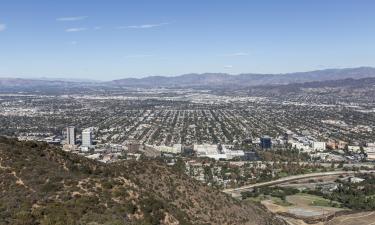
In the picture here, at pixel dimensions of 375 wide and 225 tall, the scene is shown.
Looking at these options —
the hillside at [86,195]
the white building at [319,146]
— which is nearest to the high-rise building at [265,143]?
the white building at [319,146]

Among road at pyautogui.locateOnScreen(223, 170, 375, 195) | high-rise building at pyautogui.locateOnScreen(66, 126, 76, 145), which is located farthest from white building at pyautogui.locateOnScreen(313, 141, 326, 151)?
high-rise building at pyautogui.locateOnScreen(66, 126, 76, 145)

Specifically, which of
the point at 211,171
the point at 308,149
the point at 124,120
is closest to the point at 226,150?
the point at 308,149

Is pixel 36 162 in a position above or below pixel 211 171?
above

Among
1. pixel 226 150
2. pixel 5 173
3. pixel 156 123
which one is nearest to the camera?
pixel 5 173

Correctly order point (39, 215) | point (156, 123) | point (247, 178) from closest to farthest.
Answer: point (39, 215) → point (247, 178) → point (156, 123)

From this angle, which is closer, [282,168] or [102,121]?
[282,168]

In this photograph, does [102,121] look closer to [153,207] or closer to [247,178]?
[247,178]

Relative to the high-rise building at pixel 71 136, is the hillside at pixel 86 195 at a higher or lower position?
higher

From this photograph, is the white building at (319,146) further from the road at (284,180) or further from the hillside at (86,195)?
the hillside at (86,195)
